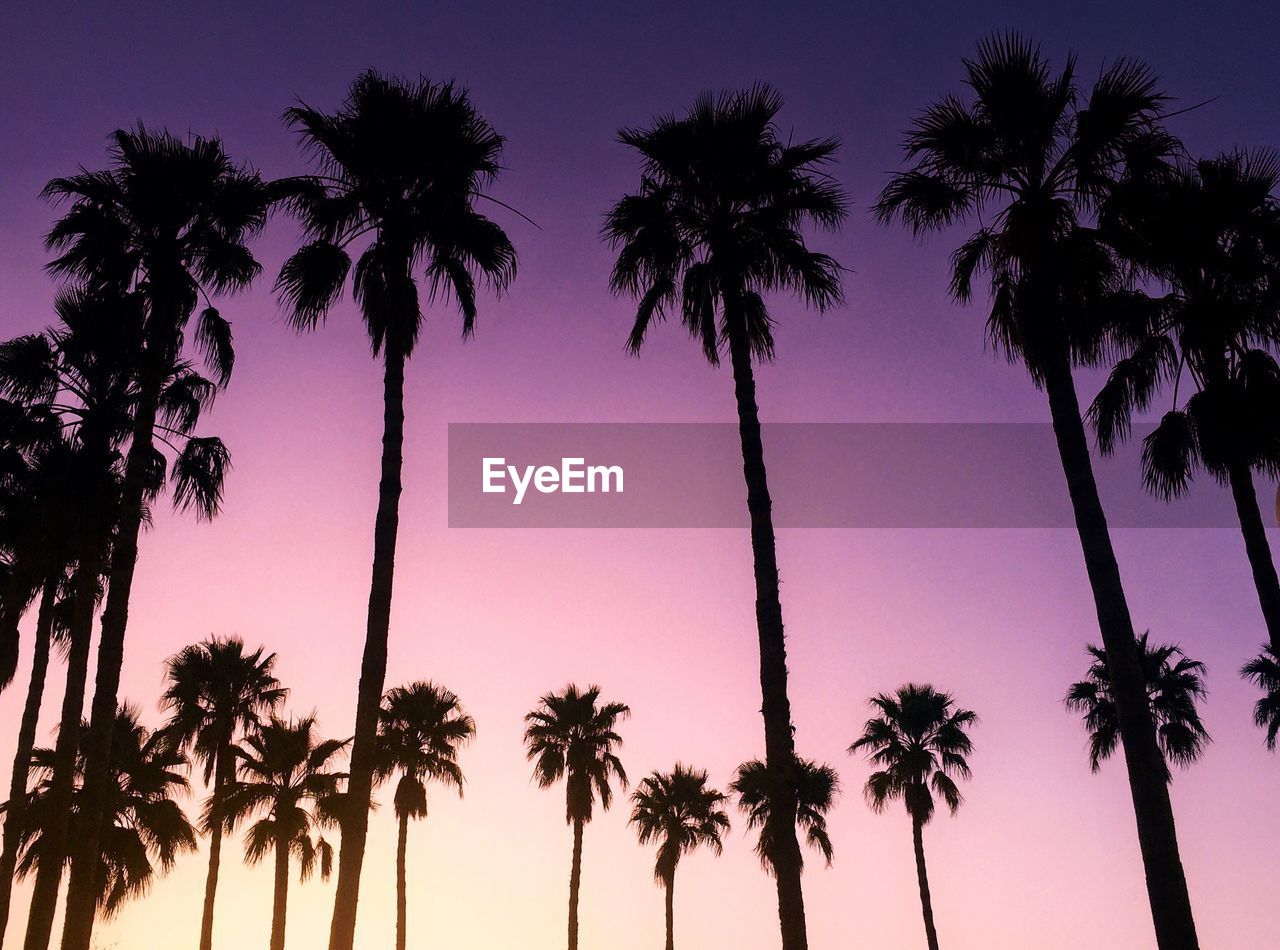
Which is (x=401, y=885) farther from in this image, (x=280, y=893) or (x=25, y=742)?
(x=25, y=742)

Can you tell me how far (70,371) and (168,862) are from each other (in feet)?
45.5

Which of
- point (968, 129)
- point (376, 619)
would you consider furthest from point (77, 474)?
point (968, 129)

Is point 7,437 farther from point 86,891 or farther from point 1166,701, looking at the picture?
point 1166,701

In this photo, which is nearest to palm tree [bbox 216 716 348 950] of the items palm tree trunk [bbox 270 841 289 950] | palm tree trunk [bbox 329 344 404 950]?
palm tree trunk [bbox 270 841 289 950]

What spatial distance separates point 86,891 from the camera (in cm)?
1797

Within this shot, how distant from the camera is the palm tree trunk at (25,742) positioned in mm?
25609

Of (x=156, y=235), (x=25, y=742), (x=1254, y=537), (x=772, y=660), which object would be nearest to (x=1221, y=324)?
(x=1254, y=537)

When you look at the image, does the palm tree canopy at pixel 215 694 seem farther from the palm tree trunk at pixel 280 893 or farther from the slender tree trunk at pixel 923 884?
the slender tree trunk at pixel 923 884

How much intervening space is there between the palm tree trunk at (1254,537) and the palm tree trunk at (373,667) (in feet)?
48.9

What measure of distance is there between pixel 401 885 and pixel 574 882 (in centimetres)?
756

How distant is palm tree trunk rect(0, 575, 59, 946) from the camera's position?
25.6 meters

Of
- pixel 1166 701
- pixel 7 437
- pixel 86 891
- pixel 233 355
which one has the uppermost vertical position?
pixel 233 355

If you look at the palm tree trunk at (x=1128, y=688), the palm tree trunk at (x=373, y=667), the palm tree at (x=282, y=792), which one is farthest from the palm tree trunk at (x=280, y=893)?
the palm tree trunk at (x=1128, y=688)

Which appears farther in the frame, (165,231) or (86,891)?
(165,231)
